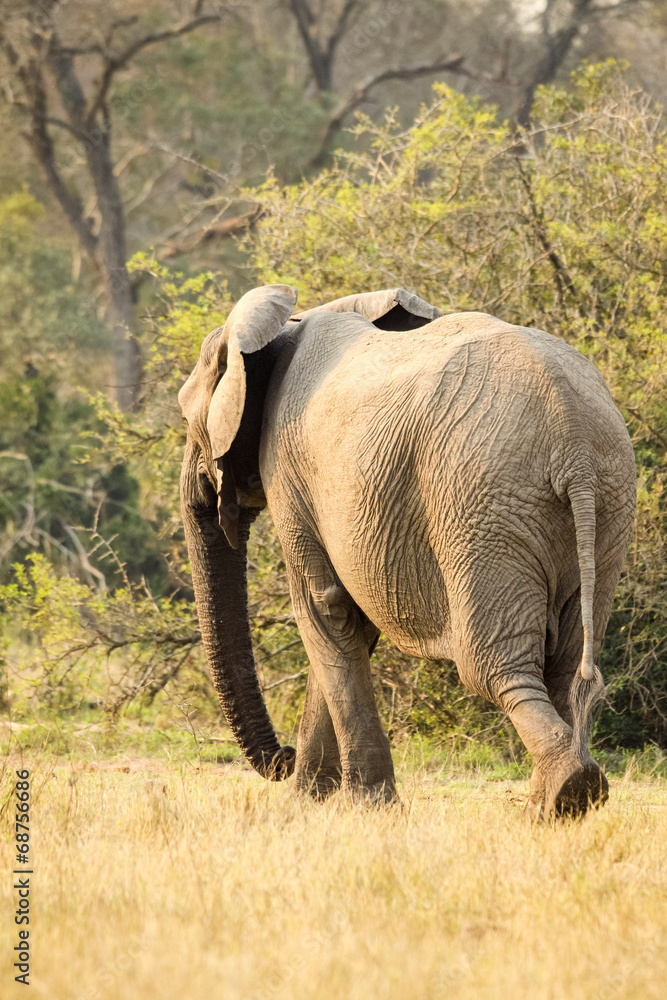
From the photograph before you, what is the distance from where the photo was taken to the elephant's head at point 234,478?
5.18m

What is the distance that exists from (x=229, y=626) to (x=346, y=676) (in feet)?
3.21

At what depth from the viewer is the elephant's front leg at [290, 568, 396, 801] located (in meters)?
4.91

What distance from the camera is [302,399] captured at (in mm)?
4941

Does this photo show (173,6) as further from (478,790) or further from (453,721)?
(478,790)

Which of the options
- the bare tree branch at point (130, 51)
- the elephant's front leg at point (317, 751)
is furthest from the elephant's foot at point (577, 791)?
the bare tree branch at point (130, 51)

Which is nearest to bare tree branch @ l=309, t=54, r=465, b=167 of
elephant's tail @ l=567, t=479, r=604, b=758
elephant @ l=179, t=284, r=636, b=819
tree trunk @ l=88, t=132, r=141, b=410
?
tree trunk @ l=88, t=132, r=141, b=410

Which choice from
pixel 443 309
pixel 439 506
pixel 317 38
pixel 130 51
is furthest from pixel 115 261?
pixel 439 506

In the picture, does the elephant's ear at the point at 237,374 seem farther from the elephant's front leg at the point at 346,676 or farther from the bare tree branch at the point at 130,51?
the bare tree branch at the point at 130,51

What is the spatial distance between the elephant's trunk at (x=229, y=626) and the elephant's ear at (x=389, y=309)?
3.49 feet

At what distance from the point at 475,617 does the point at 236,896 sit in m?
1.30

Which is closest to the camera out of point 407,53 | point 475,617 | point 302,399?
point 475,617

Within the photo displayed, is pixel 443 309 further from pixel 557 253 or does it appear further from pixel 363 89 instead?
pixel 363 89

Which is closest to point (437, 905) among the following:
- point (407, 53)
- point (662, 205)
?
point (662, 205)

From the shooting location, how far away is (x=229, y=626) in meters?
5.79
